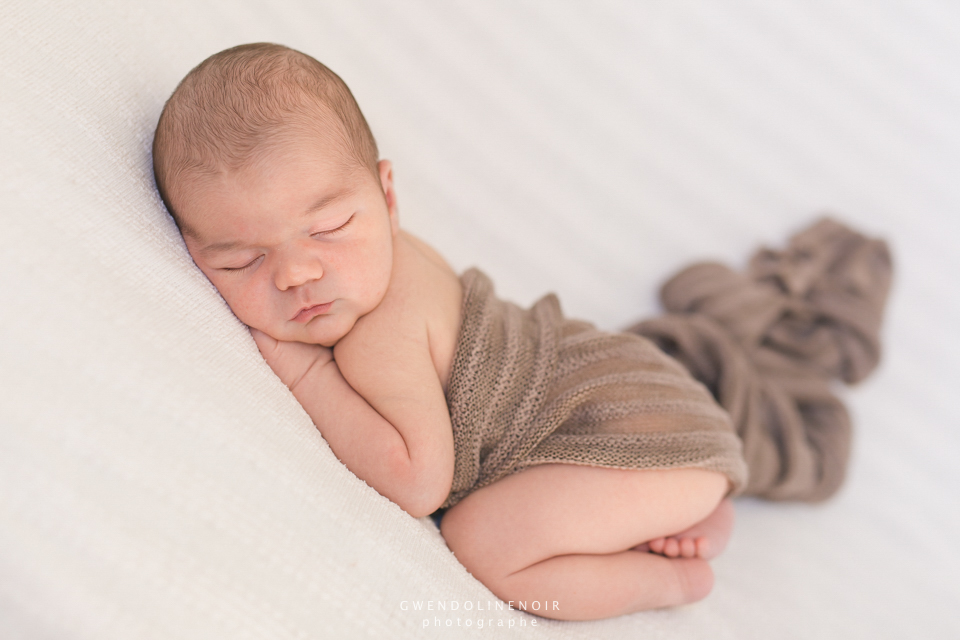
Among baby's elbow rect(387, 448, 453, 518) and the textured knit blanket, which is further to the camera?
the textured knit blanket

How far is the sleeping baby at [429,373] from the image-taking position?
87cm

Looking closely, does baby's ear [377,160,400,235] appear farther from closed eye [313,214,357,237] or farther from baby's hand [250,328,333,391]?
baby's hand [250,328,333,391]

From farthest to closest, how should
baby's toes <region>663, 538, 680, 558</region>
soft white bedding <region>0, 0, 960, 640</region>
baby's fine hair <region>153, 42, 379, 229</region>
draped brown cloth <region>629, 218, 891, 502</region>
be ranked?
draped brown cloth <region>629, 218, 891, 502</region> → baby's toes <region>663, 538, 680, 558</region> → baby's fine hair <region>153, 42, 379, 229</region> → soft white bedding <region>0, 0, 960, 640</region>

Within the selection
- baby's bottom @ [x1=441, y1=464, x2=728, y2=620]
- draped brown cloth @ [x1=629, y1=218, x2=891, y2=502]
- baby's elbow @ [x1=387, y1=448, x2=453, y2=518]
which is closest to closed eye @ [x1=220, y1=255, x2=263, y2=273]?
baby's elbow @ [x1=387, y1=448, x2=453, y2=518]

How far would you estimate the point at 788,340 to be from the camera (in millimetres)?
1526

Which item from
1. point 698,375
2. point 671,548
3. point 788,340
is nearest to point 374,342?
point 671,548

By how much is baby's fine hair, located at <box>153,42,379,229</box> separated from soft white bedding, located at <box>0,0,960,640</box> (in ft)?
0.24

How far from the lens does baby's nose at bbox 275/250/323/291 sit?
2.80ft

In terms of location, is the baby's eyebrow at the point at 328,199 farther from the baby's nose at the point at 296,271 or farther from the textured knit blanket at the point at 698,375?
the textured knit blanket at the point at 698,375

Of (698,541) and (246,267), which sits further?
(698,541)

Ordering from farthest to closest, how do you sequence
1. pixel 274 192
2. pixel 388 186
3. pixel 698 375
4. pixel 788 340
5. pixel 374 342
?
1. pixel 788 340
2. pixel 698 375
3. pixel 388 186
4. pixel 374 342
5. pixel 274 192

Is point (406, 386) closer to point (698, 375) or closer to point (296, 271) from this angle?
point (296, 271)

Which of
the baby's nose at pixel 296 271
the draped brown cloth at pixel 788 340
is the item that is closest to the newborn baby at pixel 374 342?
the baby's nose at pixel 296 271

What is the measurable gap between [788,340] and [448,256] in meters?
0.83
